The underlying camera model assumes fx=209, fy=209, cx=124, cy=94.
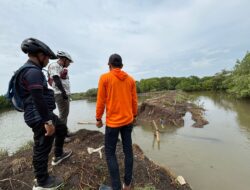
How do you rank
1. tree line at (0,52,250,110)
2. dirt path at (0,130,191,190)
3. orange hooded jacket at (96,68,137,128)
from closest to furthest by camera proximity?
1. orange hooded jacket at (96,68,137,128)
2. dirt path at (0,130,191,190)
3. tree line at (0,52,250,110)

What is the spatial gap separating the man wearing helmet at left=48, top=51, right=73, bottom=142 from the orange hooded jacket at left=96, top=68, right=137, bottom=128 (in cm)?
128

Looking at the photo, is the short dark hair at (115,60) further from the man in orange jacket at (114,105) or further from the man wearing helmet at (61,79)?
the man wearing helmet at (61,79)

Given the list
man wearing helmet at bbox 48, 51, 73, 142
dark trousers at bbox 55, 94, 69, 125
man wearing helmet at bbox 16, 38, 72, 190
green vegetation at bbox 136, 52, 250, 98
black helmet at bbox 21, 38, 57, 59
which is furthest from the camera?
green vegetation at bbox 136, 52, 250, 98

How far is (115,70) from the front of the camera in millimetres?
2578

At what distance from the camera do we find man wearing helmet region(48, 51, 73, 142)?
3.56m

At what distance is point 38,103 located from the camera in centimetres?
219

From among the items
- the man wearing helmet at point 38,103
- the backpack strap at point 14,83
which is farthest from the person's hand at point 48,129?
the backpack strap at point 14,83

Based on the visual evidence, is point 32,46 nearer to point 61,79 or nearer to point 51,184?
point 61,79

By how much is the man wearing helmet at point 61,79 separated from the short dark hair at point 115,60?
1.33m

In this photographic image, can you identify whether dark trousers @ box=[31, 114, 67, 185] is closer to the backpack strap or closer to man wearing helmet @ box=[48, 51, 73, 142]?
the backpack strap

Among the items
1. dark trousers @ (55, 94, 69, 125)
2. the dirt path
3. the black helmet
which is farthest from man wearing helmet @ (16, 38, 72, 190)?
dark trousers @ (55, 94, 69, 125)

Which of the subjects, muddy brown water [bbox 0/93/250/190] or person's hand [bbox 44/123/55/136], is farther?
muddy brown water [bbox 0/93/250/190]

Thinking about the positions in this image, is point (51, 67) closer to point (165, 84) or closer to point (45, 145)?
point (45, 145)

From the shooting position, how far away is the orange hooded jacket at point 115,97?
2.51m
